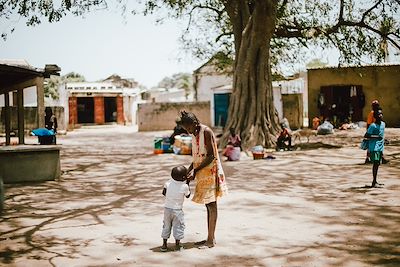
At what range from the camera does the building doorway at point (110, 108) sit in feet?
127

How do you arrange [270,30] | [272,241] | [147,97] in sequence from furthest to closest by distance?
[147,97], [270,30], [272,241]

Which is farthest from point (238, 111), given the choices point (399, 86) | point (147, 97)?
point (147, 97)

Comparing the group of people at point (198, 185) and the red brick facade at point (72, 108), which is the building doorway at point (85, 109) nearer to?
the red brick facade at point (72, 108)

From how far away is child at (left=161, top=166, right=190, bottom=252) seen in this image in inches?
190

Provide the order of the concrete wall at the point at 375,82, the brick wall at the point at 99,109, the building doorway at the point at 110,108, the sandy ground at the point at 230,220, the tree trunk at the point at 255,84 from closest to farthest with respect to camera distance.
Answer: the sandy ground at the point at 230,220 < the tree trunk at the point at 255,84 < the concrete wall at the point at 375,82 < the brick wall at the point at 99,109 < the building doorway at the point at 110,108

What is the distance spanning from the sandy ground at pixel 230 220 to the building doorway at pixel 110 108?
28039 mm

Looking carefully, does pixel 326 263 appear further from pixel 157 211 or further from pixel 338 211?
pixel 157 211

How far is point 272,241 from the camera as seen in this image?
5172mm

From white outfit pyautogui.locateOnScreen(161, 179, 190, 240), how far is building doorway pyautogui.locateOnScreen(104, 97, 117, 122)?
34442 mm

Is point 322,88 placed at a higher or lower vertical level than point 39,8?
lower

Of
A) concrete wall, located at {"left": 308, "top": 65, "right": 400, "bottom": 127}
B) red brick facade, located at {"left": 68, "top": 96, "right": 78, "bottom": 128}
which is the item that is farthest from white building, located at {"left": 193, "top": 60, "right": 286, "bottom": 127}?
A: red brick facade, located at {"left": 68, "top": 96, "right": 78, "bottom": 128}

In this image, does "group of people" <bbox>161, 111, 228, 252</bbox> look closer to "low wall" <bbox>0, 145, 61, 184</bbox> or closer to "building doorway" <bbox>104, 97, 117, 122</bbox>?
"low wall" <bbox>0, 145, 61, 184</bbox>

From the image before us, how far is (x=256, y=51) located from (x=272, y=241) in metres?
11.0

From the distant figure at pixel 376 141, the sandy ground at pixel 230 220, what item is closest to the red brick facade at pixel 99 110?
the sandy ground at pixel 230 220
